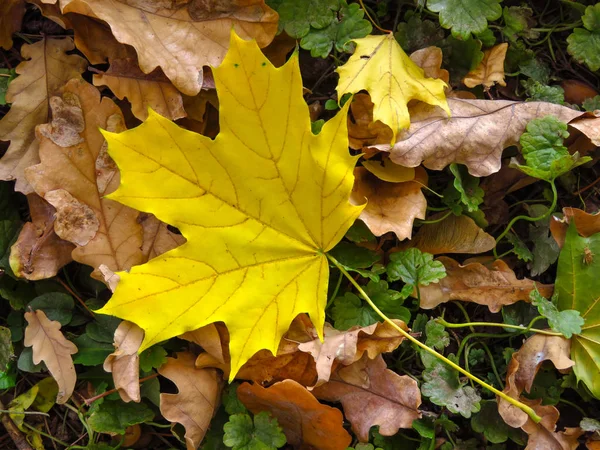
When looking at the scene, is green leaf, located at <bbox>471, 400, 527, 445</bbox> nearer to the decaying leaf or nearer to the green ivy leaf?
the green ivy leaf

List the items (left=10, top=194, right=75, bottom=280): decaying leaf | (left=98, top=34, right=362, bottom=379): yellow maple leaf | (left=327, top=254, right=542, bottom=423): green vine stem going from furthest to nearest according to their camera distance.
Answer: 1. (left=10, top=194, right=75, bottom=280): decaying leaf
2. (left=327, top=254, right=542, bottom=423): green vine stem
3. (left=98, top=34, right=362, bottom=379): yellow maple leaf

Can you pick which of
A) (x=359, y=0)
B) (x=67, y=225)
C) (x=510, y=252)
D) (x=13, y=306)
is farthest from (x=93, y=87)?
(x=510, y=252)

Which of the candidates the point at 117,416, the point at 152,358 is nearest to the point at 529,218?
the point at 152,358

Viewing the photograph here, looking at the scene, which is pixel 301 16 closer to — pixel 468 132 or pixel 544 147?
pixel 468 132

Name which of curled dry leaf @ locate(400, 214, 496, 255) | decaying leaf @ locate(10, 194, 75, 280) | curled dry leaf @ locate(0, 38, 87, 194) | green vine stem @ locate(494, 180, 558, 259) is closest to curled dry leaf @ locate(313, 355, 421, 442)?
curled dry leaf @ locate(400, 214, 496, 255)

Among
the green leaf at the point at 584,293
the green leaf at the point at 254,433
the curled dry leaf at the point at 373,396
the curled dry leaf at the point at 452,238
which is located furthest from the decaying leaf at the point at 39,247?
the green leaf at the point at 584,293

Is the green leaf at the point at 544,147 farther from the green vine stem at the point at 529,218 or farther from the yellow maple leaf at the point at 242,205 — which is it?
the yellow maple leaf at the point at 242,205
